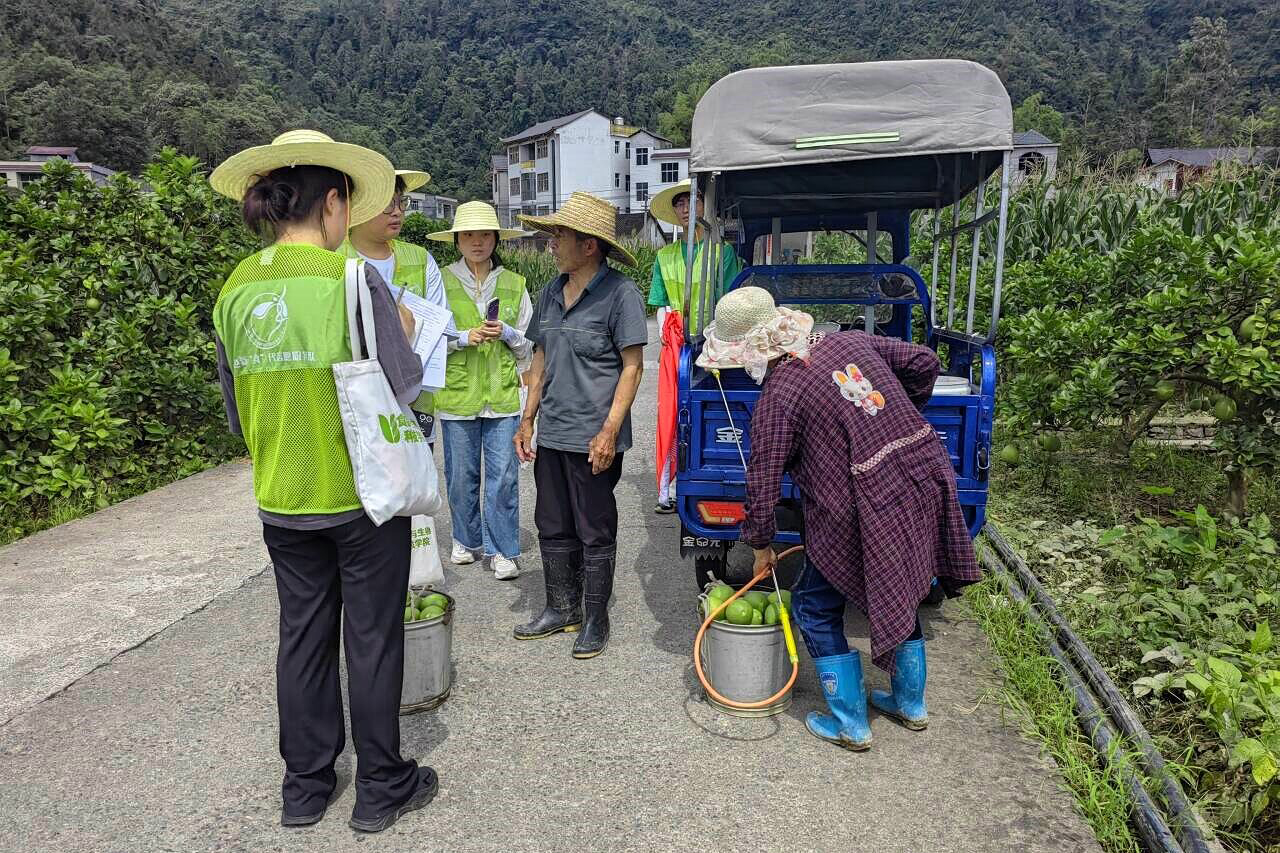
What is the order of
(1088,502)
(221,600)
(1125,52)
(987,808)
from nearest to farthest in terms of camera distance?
(987,808)
(221,600)
(1088,502)
(1125,52)

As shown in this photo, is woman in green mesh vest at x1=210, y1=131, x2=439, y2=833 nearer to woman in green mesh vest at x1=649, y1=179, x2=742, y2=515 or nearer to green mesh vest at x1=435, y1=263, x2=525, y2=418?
green mesh vest at x1=435, y1=263, x2=525, y2=418

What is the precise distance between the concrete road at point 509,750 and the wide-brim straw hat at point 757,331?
58.3 inches

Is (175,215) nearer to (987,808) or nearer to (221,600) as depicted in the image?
(221,600)

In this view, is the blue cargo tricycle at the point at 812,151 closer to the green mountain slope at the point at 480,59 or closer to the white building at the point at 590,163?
the green mountain slope at the point at 480,59

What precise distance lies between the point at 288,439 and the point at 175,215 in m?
6.25

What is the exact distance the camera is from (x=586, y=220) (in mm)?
3855

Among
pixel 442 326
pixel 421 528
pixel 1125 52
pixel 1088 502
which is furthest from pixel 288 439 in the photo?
pixel 1125 52

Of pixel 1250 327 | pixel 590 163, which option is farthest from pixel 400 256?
pixel 590 163

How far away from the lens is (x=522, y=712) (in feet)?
11.4

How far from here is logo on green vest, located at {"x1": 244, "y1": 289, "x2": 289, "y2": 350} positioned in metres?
2.40

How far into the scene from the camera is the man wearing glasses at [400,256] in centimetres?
430

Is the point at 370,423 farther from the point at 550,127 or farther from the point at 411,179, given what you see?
the point at 550,127

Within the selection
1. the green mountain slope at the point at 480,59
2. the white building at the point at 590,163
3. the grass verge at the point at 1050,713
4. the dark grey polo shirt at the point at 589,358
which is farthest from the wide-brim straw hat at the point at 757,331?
the white building at the point at 590,163

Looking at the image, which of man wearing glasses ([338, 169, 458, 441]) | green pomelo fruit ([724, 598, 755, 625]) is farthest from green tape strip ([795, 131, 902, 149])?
green pomelo fruit ([724, 598, 755, 625])
